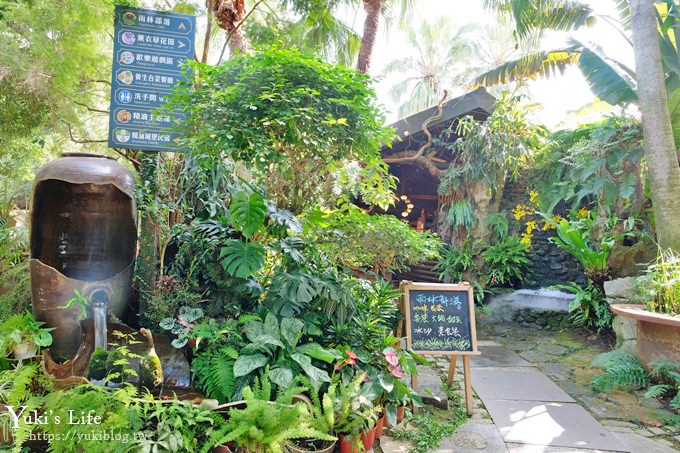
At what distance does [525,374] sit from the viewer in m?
4.39

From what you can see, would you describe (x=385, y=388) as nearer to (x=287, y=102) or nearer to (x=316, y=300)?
(x=316, y=300)

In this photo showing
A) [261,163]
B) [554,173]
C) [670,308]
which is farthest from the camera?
[554,173]

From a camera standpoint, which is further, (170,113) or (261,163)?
(170,113)

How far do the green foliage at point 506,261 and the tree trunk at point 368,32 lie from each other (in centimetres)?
405

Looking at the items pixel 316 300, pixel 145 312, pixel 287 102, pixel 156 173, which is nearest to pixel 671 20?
pixel 287 102

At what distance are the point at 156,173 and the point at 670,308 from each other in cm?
538

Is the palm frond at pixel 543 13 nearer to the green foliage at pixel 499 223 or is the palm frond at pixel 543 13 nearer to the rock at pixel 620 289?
the green foliage at pixel 499 223

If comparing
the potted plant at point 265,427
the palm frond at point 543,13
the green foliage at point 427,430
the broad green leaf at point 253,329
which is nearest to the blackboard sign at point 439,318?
the green foliage at point 427,430

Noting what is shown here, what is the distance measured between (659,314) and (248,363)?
3834 mm

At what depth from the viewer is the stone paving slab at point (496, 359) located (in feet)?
15.6

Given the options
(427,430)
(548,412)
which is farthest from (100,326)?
(548,412)

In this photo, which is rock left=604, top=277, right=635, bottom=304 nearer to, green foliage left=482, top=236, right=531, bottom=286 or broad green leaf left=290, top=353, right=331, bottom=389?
green foliage left=482, top=236, right=531, bottom=286

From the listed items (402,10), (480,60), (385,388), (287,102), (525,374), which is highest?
(480,60)

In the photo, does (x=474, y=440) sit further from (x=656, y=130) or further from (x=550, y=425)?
(x=656, y=130)
